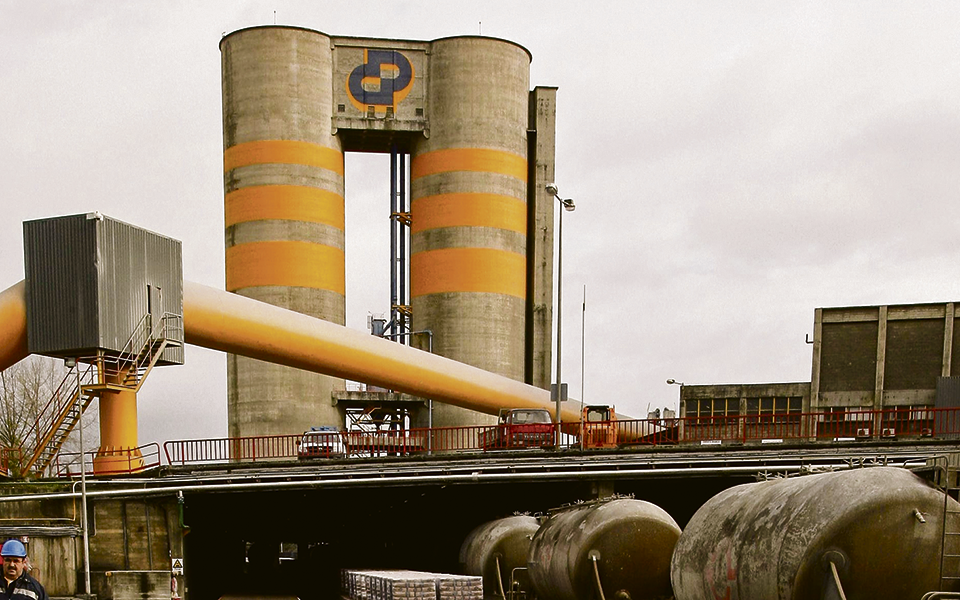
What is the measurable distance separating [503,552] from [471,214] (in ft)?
121

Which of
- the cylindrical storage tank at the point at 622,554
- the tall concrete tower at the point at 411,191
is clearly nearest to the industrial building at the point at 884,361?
the tall concrete tower at the point at 411,191

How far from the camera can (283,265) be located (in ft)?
199

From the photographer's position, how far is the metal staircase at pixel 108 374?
112 feet

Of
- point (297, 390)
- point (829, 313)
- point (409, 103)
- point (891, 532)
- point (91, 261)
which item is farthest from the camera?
point (409, 103)

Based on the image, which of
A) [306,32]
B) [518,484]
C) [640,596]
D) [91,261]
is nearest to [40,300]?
[91,261]

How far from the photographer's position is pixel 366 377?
143ft

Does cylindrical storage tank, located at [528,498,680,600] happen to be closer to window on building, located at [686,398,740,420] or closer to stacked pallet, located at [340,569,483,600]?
stacked pallet, located at [340,569,483,600]

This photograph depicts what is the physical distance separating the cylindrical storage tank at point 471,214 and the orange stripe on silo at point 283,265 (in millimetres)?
5918

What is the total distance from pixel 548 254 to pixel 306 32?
1915 centimetres

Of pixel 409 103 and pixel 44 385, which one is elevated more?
pixel 409 103

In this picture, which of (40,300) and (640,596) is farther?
(40,300)

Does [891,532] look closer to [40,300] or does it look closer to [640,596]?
[640,596]

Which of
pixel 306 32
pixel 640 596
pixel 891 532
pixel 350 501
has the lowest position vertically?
pixel 350 501

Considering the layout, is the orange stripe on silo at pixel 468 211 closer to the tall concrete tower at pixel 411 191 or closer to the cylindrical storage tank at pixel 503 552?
the tall concrete tower at pixel 411 191
